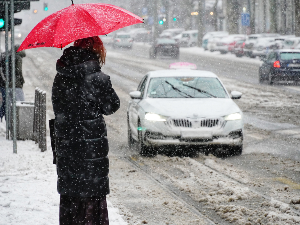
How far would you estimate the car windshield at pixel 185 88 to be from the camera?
10109 mm

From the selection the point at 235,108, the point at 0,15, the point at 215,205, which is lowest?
the point at 215,205

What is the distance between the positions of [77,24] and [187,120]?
495cm

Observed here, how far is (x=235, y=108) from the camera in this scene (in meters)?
9.53

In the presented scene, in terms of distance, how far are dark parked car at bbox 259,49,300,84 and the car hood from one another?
544 inches

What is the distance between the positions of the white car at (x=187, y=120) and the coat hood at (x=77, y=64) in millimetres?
5094

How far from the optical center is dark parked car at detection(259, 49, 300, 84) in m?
23.2

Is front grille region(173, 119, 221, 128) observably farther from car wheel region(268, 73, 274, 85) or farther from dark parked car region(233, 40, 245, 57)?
dark parked car region(233, 40, 245, 57)

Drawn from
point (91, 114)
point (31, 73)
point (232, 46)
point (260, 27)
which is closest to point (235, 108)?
point (91, 114)

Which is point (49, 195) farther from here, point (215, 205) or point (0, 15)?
point (0, 15)

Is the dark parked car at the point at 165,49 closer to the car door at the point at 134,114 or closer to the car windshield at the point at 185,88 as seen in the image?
the car door at the point at 134,114

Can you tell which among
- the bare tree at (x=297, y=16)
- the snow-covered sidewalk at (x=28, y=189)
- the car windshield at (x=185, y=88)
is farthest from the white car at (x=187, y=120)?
the bare tree at (x=297, y=16)

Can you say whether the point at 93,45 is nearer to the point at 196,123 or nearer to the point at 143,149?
the point at 196,123

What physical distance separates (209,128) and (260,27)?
61.3 metres

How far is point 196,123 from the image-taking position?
909 cm
